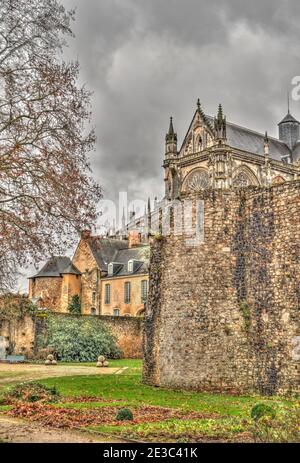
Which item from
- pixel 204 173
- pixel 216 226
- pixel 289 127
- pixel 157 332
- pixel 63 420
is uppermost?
pixel 289 127

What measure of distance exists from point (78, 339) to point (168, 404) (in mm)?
22542

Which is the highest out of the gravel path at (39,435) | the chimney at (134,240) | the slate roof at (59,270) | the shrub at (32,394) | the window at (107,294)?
the chimney at (134,240)

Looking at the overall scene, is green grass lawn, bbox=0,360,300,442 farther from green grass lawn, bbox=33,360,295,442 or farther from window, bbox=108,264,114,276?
window, bbox=108,264,114,276

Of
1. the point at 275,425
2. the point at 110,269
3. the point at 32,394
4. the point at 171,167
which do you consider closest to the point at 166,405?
the point at 32,394

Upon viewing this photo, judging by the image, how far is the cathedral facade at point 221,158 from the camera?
72062mm

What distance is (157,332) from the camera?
19344 millimetres

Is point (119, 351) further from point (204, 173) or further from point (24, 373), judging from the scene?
point (204, 173)

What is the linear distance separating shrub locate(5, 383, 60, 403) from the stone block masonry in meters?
4.03

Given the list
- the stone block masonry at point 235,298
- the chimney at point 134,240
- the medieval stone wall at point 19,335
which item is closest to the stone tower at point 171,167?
the chimney at point 134,240

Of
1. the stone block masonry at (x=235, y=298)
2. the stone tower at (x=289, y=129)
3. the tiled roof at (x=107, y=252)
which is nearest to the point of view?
the stone block masonry at (x=235, y=298)

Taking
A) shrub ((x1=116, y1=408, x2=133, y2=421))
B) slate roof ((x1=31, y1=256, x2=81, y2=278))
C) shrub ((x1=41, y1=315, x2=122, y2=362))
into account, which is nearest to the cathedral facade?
slate roof ((x1=31, y1=256, x2=81, y2=278))

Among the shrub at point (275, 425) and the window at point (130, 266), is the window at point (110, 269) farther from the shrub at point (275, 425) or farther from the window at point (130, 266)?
the shrub at point (275, 425)
